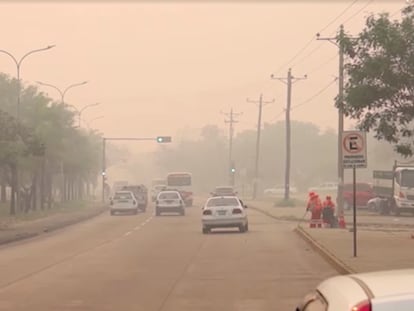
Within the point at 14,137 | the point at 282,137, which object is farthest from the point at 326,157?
the point at 14,137

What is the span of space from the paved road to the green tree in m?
4.14

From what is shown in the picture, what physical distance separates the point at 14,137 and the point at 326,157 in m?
132

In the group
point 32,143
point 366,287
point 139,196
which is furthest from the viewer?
point 139,196

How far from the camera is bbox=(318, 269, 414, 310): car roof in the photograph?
4430 millimetres

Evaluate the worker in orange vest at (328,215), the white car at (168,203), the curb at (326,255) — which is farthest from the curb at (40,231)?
the worker in orange vest at (328,215)

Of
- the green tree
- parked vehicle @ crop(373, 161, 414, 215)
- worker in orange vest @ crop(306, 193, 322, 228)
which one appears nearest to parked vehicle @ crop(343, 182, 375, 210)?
parked vehicle @ crop(373, 161, 414, 215)

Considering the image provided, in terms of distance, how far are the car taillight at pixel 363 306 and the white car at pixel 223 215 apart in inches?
1374

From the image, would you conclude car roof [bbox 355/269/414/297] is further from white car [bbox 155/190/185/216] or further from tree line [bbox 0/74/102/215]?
white car [bbox 155/190/185/216]

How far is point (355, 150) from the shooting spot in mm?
22531

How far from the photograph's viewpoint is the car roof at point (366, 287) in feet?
14.5

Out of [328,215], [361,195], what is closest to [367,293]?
[328,215]

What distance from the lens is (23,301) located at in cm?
1619

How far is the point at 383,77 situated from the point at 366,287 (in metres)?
20.7

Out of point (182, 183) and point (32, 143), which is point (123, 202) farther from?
point (182, 183)
